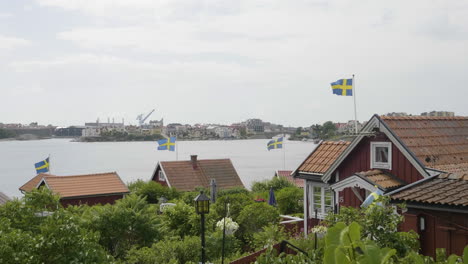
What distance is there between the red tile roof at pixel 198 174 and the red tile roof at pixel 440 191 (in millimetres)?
23778

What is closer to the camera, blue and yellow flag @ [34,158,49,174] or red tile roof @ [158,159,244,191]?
blue and yellow flag @ [34,158,49,174]

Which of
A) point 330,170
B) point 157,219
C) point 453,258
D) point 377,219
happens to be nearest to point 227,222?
point 157,219

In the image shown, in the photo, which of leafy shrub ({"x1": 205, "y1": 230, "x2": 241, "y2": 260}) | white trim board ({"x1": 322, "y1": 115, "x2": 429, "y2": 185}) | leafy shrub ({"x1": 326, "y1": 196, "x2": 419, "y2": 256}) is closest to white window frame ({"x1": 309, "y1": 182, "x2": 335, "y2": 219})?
white trim board ({"x1": 322, "y1": 115, "x2": 429, "y2": 185})

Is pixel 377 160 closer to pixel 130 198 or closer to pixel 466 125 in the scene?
pixel 466 125

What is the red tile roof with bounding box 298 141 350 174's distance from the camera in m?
18.2

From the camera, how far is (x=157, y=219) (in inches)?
583

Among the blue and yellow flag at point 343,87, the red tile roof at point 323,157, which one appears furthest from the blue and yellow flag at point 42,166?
the blue and yellow flag at point 343,87

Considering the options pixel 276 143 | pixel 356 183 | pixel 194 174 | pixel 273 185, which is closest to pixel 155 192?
pixel 194 174

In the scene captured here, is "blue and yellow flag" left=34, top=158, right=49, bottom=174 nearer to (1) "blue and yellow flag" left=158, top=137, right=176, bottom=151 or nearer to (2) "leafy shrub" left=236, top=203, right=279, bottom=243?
(1) "blue and yellow flag" left=158, top=137, right=176, bottom=151

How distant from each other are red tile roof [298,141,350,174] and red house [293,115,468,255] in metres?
0.08

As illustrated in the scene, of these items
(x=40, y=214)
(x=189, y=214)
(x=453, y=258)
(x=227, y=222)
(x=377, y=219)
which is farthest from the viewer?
(x=189, y=214)

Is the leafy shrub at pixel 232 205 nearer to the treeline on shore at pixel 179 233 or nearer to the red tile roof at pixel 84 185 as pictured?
the treeline on shore at pixel 179 233

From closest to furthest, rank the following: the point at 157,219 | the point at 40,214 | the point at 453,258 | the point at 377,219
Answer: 1. the point at 453,258
2. the point at 377,219
3. the point at 40,214
4. the point at 157,219

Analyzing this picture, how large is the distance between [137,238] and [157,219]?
31.6 inches
